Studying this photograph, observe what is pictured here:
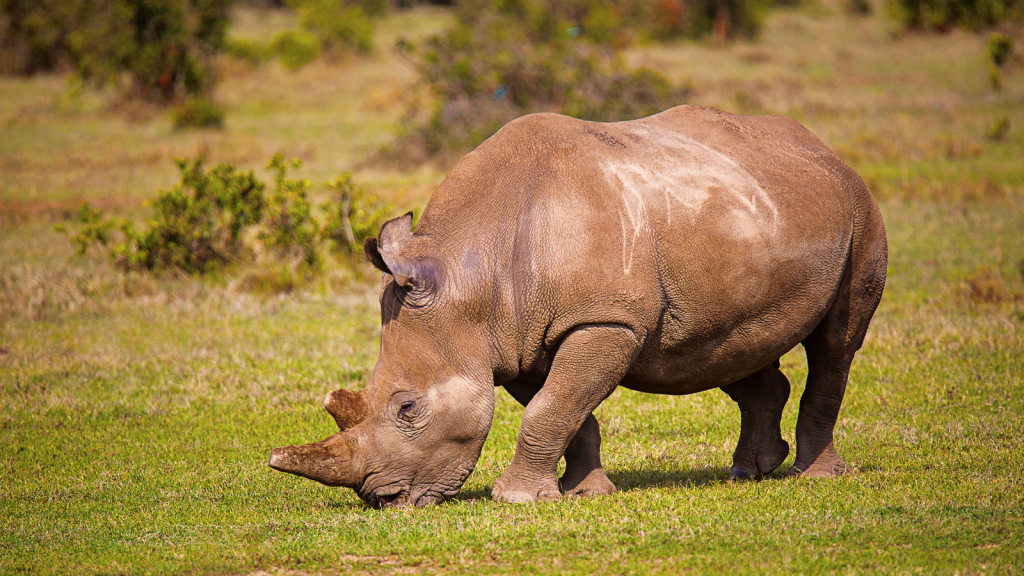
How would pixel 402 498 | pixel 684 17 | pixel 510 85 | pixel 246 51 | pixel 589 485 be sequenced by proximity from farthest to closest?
1. pixel 684 17
2. pixel 246 51
3. pixel 510 85
4. pixel 589 485
5. pixel 402 498

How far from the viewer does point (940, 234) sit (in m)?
14.5

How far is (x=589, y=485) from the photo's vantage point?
19.7ft

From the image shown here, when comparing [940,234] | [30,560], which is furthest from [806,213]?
[940,234]

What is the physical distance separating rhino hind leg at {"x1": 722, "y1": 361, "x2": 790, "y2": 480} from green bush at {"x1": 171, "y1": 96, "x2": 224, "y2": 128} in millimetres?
21802

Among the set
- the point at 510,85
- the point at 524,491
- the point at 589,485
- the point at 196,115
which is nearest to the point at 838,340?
the point at 589,485

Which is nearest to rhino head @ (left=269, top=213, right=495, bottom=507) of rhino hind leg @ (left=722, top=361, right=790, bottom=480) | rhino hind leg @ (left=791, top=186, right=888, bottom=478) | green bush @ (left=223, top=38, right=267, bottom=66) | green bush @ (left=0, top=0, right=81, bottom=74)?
rhino hind leg @ (left=722, top=361, right=790, bottom=480)

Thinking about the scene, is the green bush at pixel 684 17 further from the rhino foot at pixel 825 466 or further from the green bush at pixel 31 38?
the rhino foot at pixel 825 466

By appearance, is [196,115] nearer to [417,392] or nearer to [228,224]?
[228,224]

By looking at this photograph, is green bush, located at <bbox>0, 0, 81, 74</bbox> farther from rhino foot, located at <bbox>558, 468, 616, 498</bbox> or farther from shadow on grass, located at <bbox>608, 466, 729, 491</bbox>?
rhino foot, located at <bbox>558, 468, 616, 498</bbox>

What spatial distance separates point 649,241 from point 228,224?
9.02m

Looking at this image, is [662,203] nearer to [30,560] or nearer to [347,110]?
[30,560]

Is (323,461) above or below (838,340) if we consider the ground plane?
below

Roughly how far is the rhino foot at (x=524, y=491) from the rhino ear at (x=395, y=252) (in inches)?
51.8

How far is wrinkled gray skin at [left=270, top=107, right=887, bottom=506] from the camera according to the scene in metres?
5.35
